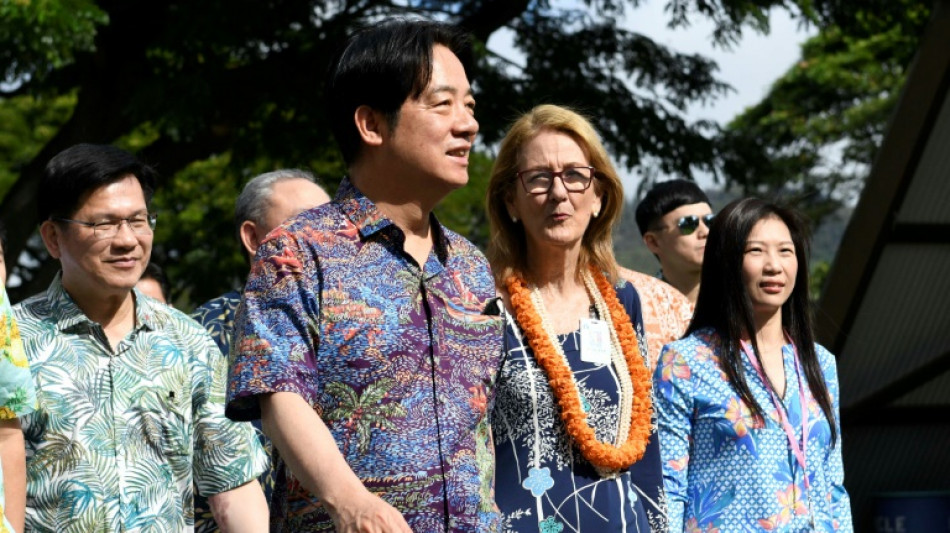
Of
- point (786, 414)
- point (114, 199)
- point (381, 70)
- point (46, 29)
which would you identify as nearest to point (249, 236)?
point (114, 199)

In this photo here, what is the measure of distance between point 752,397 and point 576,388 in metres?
0.92

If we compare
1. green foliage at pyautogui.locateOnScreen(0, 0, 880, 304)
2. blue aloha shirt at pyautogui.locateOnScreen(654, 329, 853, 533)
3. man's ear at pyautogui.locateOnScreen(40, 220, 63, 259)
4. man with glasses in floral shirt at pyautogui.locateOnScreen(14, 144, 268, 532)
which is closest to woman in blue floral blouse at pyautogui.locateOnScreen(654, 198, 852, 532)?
blue aloha shirt at pyautogui.locateOnScreen(654, 329, 853, 533)

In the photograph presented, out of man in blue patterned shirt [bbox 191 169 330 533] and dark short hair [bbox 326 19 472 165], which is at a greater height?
dark short hair [bbox 326 19 472 165]

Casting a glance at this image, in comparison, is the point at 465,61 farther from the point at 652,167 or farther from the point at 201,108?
the point at 652,167

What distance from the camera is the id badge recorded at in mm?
4465

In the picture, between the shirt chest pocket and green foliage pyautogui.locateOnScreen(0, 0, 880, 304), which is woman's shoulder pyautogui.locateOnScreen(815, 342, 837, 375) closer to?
the shirt chest pocket

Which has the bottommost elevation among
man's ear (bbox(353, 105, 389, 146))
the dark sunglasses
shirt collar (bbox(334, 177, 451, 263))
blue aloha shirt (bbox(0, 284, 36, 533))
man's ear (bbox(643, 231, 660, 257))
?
blue aloha shirt (bbox(0, 284, 36, 533))

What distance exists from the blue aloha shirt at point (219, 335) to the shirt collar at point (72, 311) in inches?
24.0

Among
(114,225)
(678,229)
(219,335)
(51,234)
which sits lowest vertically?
(219,335)

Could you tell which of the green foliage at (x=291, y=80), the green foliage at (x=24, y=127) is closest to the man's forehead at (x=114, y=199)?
the green foliage at (x=291, y=80)

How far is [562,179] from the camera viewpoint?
15.0 feet

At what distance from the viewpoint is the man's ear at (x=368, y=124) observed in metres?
3.45

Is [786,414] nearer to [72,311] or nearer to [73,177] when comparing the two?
[72,311]

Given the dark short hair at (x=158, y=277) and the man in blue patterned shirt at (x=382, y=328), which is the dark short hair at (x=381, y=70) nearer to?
the man in blue patterned shirt at (x=382, y=328)
